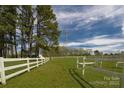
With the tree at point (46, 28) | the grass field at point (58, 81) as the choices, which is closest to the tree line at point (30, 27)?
the tree at point (46, 28)

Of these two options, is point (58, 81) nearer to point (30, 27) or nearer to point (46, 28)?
point (30, 27)

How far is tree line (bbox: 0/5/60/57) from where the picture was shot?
21.9 m

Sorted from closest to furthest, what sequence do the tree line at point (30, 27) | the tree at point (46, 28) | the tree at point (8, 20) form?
1. the tree line at point (30, 27)
2. the tree at point (46, 28)
3. the tree at point (8, 20)

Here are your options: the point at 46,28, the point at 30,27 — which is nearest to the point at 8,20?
the point at 30,27

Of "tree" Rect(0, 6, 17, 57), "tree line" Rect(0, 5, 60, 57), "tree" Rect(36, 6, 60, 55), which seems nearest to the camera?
"tree line" Rect(0, 5, 60, 57)

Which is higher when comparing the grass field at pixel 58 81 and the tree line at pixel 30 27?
the tree line at pixel 30 27

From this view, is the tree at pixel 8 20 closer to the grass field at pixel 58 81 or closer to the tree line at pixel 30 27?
the tree line at pixel 30 27

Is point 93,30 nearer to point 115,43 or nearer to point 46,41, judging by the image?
point 115,43

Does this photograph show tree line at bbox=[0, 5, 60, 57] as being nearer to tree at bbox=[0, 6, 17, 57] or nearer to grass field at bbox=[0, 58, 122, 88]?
tree at bbox=[0, 6, 17, 57]

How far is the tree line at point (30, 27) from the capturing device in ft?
71.8

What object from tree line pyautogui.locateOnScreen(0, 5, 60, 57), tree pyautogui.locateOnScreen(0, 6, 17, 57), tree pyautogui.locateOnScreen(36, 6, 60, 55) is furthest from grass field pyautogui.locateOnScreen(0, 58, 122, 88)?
tree pyautogui.locateOnScreen(0, 6, 17, 57)

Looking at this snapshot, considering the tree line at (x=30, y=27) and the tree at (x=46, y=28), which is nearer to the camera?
the tree line at (x=30, y=27)

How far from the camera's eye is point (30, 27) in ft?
71.7

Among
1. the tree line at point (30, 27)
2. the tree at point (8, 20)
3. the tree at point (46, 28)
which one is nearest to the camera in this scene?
the tree line at point (30, 27)
